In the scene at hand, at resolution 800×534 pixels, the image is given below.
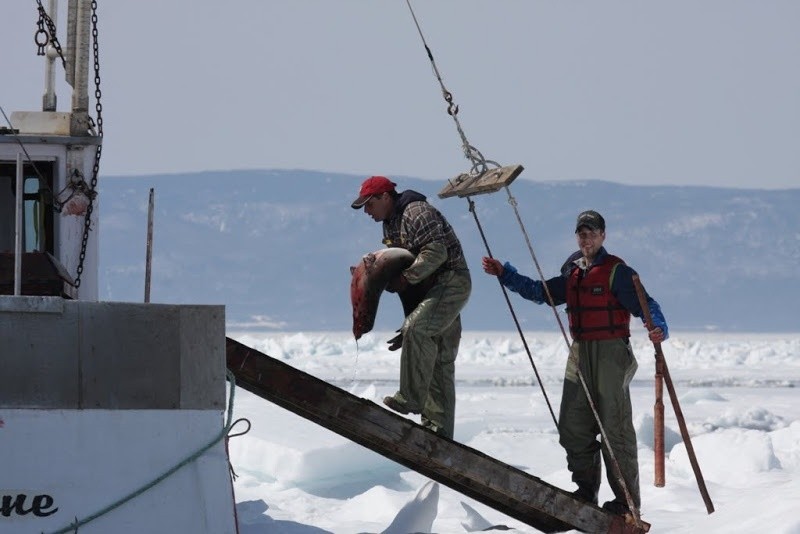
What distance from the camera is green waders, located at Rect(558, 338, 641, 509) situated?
816cm

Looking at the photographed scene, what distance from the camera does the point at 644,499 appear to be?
11.1m

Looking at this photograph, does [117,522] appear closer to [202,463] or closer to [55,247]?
[202,463]

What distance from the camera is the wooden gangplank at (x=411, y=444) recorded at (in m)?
8.01

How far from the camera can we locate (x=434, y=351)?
26.8 feet

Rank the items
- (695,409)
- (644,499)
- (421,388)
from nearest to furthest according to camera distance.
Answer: (421,388), (644,499), (695,409)

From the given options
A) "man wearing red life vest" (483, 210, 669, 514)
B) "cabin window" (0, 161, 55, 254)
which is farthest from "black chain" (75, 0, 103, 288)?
"man wearing red life vest" (483, 210, 669, 514)

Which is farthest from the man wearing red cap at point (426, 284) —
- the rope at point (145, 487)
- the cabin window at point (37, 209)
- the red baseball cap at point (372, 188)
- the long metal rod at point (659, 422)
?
the cabin window at point (37, 209)

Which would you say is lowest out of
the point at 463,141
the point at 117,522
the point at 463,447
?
the point at 117,522

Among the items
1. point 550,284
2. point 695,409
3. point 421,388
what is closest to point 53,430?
point 421,388

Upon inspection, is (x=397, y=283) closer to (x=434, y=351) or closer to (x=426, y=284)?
(x=426, y=284)

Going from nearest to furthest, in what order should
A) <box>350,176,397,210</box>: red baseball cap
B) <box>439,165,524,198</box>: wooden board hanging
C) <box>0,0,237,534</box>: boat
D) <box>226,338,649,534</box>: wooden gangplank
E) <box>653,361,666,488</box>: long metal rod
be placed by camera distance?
<box>0,0,237,534</box>: boat, <box>226,338,649,534</box>: wooden gangplank, <box>350,176,397,210</box>: red baseball cap, <box>439,165,524,198</box>: wooden board hanging, <box>653,361,666,488</box>: long metal rod

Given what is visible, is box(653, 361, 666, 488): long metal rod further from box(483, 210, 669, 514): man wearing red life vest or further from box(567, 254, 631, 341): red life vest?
box(567, 254, 631, 341): red life vest

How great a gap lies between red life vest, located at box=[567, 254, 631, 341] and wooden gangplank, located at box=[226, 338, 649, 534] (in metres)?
0.89

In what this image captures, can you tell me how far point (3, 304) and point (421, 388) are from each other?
2560 millimetres
